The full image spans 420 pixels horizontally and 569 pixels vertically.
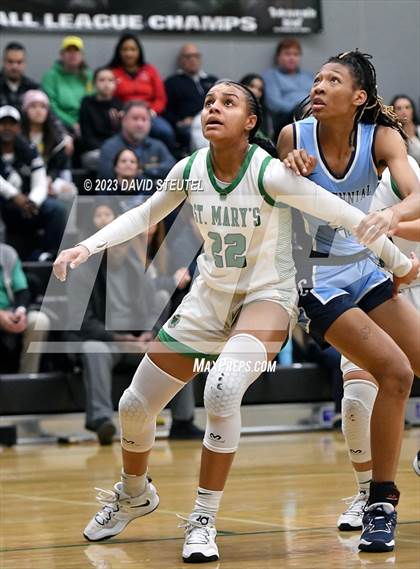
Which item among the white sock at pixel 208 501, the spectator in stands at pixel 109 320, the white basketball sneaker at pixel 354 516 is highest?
the white sock at pixel 208 501

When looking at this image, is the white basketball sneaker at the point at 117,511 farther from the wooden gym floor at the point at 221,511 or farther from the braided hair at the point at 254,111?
the braided hair at the point at 254,111

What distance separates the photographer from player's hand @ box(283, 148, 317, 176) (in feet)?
13.9

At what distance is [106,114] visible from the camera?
10.2m

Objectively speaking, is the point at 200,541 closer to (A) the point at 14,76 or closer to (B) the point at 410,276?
(B) the point at 410,276

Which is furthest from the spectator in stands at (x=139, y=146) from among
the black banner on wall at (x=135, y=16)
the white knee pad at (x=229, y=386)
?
the white knee pad at (x=229, y=386)

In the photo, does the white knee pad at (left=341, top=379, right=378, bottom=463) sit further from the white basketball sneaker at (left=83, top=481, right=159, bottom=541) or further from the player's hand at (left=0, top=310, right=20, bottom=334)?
the player's hand at (left=0, top=310, right=20, bottom=334)

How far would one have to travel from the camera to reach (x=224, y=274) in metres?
4.33

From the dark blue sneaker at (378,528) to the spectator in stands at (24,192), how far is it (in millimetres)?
5754

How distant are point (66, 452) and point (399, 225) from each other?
4.51m

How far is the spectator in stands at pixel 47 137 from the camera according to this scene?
9734 millimetres

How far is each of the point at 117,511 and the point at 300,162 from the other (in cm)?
158

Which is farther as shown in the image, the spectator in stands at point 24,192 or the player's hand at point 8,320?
the spectator in stands at point 24,192

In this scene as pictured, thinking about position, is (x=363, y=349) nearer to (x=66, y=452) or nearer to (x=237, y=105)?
(x=237, y=105)

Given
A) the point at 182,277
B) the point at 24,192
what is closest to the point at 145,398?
the point at 182,277
